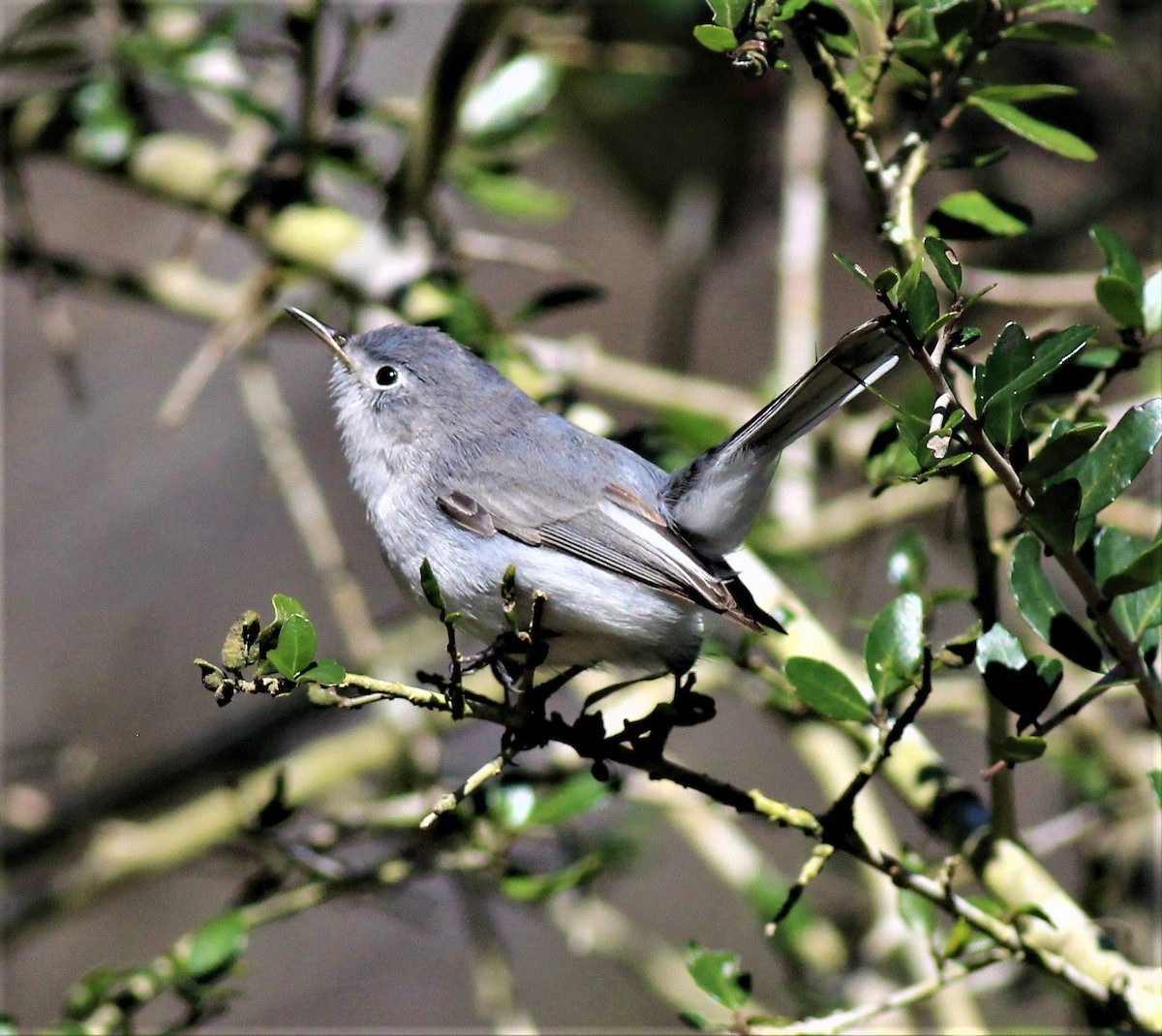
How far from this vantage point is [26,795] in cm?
276

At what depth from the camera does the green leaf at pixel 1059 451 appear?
3.32ft

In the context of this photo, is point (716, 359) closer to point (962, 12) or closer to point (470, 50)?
point (470, 50)

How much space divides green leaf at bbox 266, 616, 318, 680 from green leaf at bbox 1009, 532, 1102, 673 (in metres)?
0.68

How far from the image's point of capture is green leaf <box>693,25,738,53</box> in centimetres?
114

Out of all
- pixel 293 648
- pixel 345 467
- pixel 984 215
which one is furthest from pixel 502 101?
pixel 345 467

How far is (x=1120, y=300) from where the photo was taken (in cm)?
131

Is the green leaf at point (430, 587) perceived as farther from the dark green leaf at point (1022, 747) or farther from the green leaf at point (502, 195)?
the green leaf at point (502, 195)

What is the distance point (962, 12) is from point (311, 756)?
6.81ft

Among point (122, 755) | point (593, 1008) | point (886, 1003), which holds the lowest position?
point (593, 1008)

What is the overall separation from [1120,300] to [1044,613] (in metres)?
0.36

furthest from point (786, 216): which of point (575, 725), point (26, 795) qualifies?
point (26, 795)

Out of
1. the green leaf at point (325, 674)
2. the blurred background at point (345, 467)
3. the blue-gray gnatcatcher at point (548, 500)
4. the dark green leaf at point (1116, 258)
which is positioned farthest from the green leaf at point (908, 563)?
the blurred background at point (345, 467)

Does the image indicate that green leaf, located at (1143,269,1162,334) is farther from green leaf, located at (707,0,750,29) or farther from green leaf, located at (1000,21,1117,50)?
green leaf, located at (707,0,750,29)

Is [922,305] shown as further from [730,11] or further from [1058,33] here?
[1058,33]
